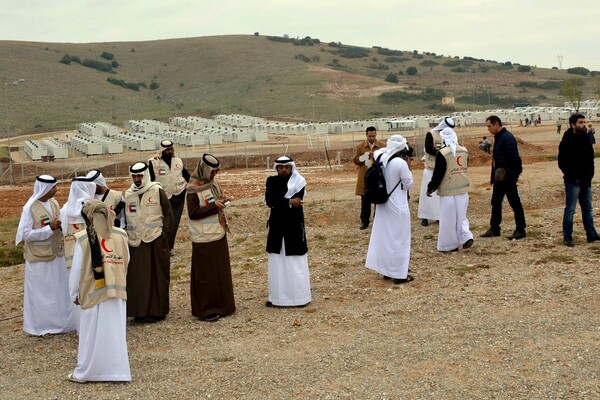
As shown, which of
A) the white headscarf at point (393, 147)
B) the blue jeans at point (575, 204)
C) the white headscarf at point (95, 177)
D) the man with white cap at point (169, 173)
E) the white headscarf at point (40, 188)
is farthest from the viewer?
the man with white cap at point (169, 173)

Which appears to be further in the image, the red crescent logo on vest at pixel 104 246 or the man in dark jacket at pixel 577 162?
the man in dark jacket at pixel 577 162

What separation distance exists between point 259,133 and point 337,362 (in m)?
44.8

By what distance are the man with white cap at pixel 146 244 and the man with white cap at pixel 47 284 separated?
719 millimetres

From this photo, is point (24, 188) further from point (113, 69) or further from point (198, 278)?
point (113, 69)

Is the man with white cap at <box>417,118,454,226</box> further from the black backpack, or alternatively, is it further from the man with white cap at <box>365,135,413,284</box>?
the black backpack

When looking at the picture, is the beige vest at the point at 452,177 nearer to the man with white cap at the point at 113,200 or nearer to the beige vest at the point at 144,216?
the beige vest at the point at 144,216

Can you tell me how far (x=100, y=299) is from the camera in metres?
6.46

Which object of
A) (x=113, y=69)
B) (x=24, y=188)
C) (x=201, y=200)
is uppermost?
(x=113, y=69)

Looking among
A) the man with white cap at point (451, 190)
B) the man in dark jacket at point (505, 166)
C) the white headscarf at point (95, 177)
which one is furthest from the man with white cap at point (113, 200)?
the man in dark jacket at point (505, 166)

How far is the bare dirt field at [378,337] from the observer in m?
6.13

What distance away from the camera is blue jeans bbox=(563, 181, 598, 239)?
1014cm

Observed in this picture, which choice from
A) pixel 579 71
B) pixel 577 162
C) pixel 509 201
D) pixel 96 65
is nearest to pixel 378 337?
pixel 577 162

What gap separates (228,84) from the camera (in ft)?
359

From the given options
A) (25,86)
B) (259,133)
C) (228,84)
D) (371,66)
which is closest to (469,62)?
(371,66)
